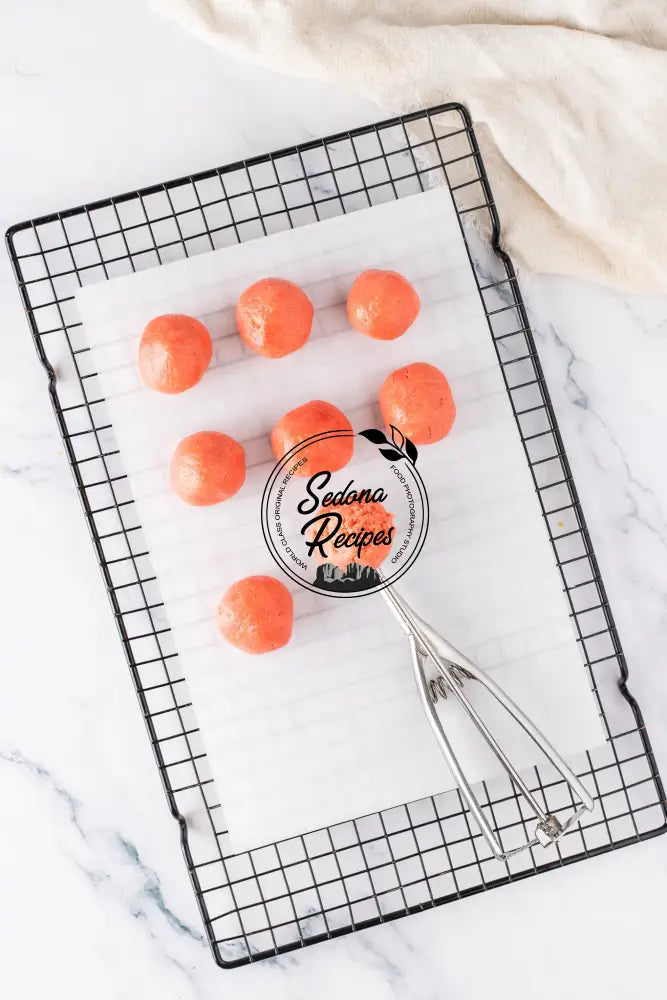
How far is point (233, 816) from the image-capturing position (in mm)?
921

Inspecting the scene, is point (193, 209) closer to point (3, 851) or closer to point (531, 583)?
point (531, 583)

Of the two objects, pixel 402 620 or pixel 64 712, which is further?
pixel 64 712

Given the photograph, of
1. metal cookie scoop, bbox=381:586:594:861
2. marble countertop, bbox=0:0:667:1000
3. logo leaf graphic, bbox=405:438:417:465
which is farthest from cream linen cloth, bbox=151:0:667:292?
metal cookie scoop, bbox=381:586:594:861

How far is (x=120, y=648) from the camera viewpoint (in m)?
0.99

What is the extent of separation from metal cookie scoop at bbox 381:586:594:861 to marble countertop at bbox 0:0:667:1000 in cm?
20

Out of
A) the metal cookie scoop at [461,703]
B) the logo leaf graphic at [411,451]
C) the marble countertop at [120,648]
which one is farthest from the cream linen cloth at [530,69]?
the metal cookie scoop at [461,703]

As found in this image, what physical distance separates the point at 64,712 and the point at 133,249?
55 cm

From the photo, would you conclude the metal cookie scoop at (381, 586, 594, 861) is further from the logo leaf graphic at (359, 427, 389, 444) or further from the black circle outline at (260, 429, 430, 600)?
→ the logo leaf graphic at (359, 427, 389, 444)

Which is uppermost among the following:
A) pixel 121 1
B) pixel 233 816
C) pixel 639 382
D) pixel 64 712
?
pixel 121 1

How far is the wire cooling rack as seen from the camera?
3.12 feet

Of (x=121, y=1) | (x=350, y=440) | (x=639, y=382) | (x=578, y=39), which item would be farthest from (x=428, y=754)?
(x=121, y=1)

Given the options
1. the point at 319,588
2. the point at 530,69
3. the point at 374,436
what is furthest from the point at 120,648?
the point at 530,69

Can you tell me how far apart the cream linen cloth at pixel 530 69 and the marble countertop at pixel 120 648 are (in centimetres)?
4

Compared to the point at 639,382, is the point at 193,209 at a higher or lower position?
higher
